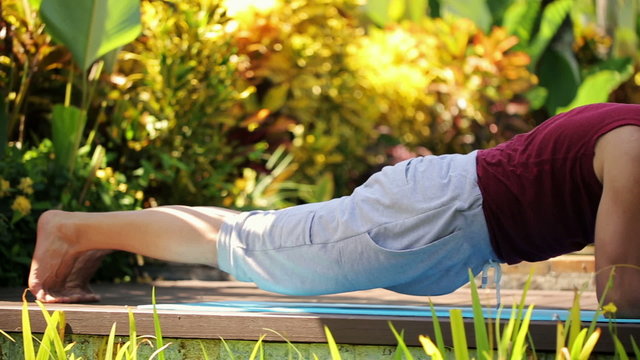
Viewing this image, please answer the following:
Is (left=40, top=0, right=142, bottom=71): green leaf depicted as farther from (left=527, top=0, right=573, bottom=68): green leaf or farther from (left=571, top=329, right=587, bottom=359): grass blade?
(left=527, top=0, right=573, bottom=68): green leaf

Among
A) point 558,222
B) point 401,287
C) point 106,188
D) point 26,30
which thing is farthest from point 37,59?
point 558,222

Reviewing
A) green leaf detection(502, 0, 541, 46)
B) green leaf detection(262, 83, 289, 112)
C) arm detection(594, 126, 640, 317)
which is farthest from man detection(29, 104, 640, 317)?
A: green leaf detection(502, 0, 541, 46)

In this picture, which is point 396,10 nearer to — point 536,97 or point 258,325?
point 536,97

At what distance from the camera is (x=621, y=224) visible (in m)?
2.20

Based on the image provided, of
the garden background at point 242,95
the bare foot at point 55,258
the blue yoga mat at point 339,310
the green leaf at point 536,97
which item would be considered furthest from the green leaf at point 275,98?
the blue yoga mat at point 339,310

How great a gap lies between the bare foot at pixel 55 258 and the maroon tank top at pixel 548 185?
130 centimetres

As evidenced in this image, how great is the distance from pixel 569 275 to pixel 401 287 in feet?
6.49

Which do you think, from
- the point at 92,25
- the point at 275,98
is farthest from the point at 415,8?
the point at 92,25

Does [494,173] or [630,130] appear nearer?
[630,130]

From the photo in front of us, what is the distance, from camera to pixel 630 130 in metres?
2.30

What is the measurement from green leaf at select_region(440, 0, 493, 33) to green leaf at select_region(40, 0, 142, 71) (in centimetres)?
497

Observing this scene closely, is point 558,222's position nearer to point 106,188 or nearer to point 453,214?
point 453,214

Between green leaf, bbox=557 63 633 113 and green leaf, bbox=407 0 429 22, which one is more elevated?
green leaf, bbox=557 63 633 113

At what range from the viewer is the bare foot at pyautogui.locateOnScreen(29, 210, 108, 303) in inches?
118
